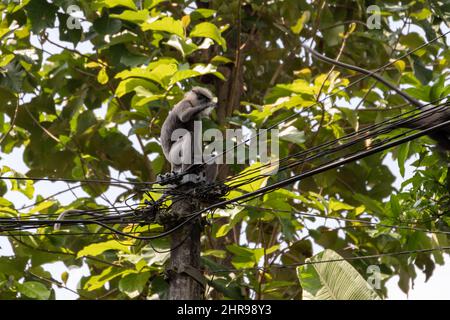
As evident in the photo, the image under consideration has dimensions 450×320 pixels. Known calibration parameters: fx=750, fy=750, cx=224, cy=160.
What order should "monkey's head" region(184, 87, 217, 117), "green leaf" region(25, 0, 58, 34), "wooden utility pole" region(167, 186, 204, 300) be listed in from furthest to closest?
1. "green leaf" region(25, 0, 58, 34)
2. "monkey's head" region(184, 87, 217, 117)
3. "wooden utility pole" region(167, 186, 204, 300)

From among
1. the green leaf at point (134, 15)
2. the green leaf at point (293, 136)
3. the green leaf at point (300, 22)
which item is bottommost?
the green leaf at point (293, 136)

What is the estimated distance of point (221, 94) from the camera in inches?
273

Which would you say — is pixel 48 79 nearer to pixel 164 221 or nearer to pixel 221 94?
pixel 221 94

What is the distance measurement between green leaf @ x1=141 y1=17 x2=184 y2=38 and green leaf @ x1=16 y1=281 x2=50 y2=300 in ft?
6.83

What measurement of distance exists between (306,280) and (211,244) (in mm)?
1985

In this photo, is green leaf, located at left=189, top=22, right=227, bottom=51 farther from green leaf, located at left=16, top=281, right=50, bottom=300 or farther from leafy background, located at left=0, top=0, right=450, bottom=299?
green leaf, located at left=16, top=281, right=50, bottom=300

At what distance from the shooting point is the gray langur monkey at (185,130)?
17.4 feet

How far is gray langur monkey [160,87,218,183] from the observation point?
5.31 m

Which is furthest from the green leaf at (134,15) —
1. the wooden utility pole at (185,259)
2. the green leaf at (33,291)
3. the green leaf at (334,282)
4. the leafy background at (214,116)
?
the green leaf at (334,282)

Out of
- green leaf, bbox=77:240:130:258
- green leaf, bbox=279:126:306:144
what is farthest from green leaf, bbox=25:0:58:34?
green leaf, bbox=279:126:306:144

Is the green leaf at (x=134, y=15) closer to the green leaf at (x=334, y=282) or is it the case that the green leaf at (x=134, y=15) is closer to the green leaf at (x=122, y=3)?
the green leaf at (x=122, y=3)

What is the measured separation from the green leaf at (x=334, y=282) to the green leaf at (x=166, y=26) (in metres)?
1.99

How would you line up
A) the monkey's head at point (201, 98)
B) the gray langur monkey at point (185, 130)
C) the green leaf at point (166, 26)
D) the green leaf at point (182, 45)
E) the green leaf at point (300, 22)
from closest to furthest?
the gray langur monkey at point (185, 130), the green leaf at point (166, 26), the green leaf at point (182, 45), the monkey's head at point (201, 98), the green leaf at point (300, 22)

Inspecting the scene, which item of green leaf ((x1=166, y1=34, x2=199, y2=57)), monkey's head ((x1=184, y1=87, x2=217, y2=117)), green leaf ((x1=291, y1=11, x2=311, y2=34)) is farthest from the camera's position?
green leaf ((x1=291, y1=11, x2=311, y2=34))
